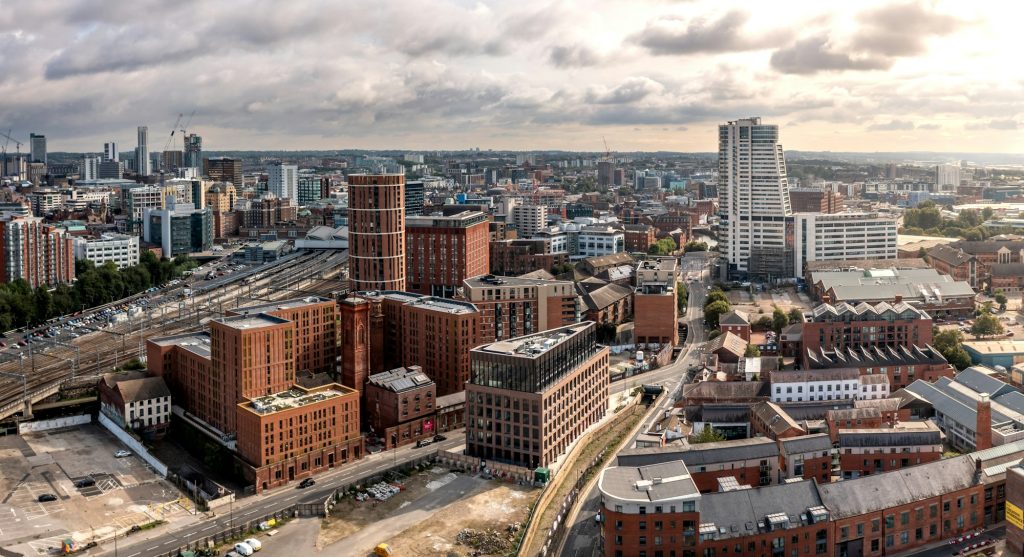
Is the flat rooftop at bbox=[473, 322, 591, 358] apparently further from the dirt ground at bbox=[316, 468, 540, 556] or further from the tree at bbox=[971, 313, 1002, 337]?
the tree at bbox=[971, 313, 1002, 337]

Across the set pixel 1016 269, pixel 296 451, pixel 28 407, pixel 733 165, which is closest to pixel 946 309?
pixel 1016 269

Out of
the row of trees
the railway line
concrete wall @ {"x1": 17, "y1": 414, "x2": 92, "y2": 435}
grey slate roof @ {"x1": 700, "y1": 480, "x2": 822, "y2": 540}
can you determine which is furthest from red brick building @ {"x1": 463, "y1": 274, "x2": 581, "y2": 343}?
the row of trees

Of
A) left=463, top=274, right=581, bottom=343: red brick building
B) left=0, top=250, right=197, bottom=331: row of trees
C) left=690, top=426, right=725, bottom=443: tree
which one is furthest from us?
left=0, top=250, right=197, bottom=331: row of trees

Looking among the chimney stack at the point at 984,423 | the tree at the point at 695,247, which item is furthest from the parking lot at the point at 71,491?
the tree at the point at 695,247

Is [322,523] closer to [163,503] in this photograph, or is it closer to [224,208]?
[163,503]

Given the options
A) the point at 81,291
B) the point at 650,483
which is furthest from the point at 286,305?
the point at 81,291

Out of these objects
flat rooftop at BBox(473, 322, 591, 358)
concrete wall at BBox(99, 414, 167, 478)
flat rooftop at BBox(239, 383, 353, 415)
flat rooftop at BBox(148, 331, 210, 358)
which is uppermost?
flat rooftop at BBox(473, 322, 591, 358)

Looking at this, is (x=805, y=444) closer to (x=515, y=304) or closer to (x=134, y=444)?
(x=515, y=304)
